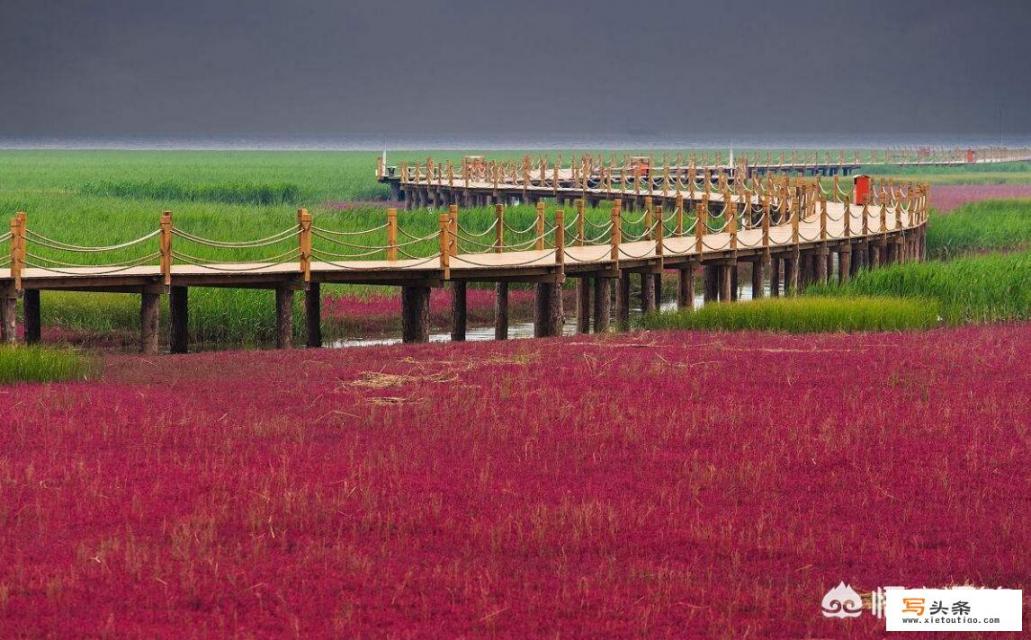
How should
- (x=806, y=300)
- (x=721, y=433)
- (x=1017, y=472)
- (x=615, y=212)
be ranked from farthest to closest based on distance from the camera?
(x=615, y=212), (x=806, y=300), (x=721, y=433), (x=1017, y=472)

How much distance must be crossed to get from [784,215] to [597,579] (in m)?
33.3

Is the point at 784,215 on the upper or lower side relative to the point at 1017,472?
upper

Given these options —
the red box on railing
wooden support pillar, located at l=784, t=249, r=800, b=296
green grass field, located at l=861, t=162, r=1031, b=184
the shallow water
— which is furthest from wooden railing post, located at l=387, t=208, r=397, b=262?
green grass field, located at l=861, t=162, r=1031, b=184

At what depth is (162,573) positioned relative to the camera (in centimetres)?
1060

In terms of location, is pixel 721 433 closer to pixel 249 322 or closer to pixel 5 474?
pixel 5 474

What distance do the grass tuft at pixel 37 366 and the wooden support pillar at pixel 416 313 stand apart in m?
7.56

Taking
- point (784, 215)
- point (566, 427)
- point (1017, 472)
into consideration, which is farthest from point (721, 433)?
point (784, 215)

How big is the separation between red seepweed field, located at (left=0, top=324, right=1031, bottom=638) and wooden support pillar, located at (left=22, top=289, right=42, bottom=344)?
18.5 feet

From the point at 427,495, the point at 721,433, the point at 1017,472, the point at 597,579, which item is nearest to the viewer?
the point at 597,579

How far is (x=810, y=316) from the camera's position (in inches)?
1039

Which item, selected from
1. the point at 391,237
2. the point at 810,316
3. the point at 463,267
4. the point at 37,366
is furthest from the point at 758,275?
the point at 37,366

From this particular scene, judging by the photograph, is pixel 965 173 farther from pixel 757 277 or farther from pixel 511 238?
pixel 757 277

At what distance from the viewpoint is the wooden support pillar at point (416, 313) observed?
1053 inches

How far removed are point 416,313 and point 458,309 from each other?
6.75 feet
